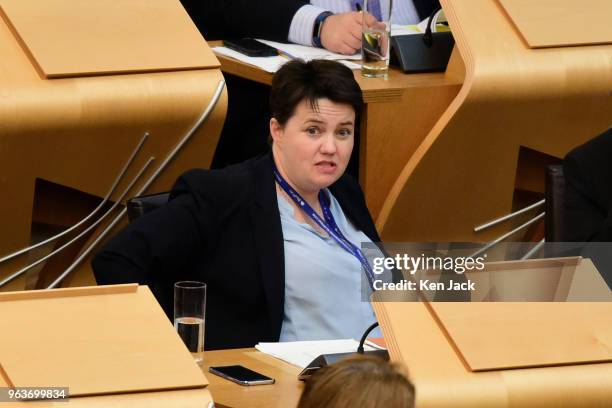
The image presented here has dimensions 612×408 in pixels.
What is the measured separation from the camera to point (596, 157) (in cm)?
361

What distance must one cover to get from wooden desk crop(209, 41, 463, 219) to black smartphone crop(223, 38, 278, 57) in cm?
8

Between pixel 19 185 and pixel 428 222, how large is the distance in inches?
54.4

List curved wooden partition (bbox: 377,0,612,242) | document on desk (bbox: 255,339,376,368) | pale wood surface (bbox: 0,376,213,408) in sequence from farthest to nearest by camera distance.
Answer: curved wooden partition (bbox: 377,0,612,242) → document on desk (bbox: 255,339,376,368) → pale wood surface (bbox: 0,376,213,408)

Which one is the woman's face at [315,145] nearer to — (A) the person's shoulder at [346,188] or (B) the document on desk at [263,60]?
(A) the person's shoulder at [346,188]

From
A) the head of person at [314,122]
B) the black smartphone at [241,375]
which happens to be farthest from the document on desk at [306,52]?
the black smartphone at [241,375]

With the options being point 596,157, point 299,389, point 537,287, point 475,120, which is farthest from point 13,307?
point 475,120

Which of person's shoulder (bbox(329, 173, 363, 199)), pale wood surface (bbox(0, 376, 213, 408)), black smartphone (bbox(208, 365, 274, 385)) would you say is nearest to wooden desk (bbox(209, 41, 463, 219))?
person's shoulder (bbox(329, 173, 363, 199))

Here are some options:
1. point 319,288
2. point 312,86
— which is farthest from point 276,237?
point 312,86

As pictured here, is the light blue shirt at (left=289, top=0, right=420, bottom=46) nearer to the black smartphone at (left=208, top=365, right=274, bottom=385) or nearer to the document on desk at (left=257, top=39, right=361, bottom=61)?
the document on desk at (left=257, top=39, right=361, bottom=61)

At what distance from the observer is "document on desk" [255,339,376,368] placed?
291cm

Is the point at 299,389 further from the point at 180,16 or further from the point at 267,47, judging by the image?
the point at 267,47

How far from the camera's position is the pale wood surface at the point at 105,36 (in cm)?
374

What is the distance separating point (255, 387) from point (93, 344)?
54cm

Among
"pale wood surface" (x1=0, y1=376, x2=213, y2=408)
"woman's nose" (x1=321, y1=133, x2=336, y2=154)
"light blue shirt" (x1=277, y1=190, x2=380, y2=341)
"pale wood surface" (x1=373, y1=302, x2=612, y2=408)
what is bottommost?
"light blue shirt" (x1=277, y1=190, x2=380, y2=341)
